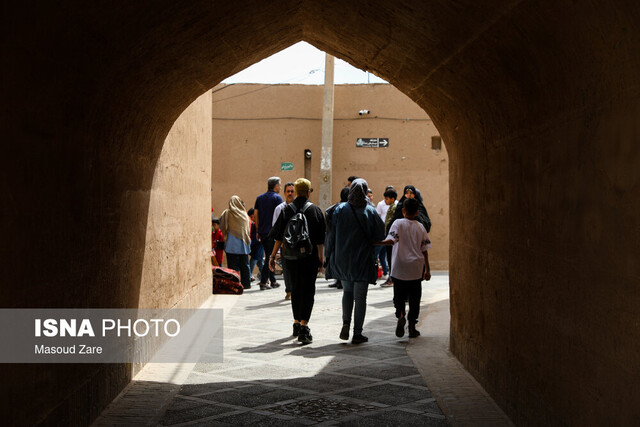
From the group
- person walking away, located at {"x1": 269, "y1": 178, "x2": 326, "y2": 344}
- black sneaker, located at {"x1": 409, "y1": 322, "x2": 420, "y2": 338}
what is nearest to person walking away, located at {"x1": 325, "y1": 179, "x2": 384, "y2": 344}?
person walking away, located at {"x1": 269, "y1": 178, "x2": 326, "y2": 344}

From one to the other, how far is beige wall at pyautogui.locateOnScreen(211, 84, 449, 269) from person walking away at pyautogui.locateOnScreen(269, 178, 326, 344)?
1054 centimetres

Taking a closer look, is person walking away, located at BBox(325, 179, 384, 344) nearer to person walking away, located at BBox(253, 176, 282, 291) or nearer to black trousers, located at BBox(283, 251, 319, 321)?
black trousers, located at BBox(283, 251, 319, 321)

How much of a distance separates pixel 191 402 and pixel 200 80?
288 centimetres

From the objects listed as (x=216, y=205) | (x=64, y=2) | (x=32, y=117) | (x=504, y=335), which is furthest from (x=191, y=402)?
(x=216, y=205)

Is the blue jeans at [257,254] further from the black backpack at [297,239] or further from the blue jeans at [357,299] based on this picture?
the blue jeans at [357,299]

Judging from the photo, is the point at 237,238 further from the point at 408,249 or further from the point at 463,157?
the point at 463,157

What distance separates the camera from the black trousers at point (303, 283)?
27.8 ft

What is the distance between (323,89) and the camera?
19672 millimetres

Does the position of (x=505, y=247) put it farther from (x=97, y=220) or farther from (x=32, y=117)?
(x=32, y=117)

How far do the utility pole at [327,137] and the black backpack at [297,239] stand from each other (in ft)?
31.9

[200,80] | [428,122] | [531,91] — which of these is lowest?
[531,91]

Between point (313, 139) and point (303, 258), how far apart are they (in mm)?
11171

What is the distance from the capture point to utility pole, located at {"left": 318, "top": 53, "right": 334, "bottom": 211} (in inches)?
719

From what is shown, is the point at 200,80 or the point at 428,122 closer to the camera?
the point at 200,80
